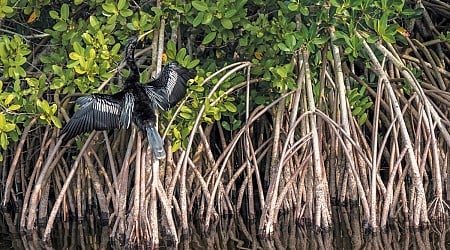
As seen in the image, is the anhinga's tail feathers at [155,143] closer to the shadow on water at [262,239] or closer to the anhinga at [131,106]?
the anhinga at [131,106]

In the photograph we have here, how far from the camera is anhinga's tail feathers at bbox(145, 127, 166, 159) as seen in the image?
6184mm

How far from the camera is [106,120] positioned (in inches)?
242

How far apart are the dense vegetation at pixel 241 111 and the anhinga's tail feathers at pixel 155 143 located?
0.52 ft

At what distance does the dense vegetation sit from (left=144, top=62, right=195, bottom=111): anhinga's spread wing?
18 centimetres

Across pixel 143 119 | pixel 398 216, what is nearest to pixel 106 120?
pixel 143 119

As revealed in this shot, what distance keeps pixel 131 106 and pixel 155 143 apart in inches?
12.8

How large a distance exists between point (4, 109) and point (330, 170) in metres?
2.84

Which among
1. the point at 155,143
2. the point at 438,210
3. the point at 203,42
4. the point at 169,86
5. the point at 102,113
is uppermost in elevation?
the point at 203,42

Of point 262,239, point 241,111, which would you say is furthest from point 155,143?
point 241,111

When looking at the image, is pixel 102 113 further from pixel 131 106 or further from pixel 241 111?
pixel 241 111

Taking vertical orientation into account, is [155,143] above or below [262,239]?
above

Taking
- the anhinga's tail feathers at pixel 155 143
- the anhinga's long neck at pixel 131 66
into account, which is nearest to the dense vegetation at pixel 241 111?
the anhinga's tail feathers at pixel 155 143

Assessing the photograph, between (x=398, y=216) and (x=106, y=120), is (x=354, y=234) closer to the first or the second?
(x=398, y=216)

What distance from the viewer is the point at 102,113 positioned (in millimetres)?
6098
